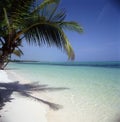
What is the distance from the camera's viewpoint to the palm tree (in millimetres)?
3840

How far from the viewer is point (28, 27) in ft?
13.0

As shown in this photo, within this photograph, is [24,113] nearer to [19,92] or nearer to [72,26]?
[72,26]

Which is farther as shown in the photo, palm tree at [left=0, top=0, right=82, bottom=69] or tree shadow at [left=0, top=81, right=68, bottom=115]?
tree shadow at [left=0, top=81, right=68, bottom=115]

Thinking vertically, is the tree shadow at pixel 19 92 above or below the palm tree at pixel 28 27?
below

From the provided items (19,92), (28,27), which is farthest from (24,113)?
(19,92)

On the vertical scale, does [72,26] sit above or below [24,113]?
above

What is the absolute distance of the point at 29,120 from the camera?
363 cm

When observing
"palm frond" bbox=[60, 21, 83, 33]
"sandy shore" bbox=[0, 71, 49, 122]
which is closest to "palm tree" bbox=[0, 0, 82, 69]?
"palm frond" bbox=[60, 21, 83, 33]

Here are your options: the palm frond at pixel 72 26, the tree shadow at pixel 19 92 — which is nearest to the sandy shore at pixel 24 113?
the tree shadow at pixel 19 92

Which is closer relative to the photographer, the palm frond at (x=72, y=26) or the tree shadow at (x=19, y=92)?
the palm frond at (x=72, y=26)

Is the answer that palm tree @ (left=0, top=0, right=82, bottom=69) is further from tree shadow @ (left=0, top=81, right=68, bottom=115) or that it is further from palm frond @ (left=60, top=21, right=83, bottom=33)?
tree shadow @ (left=0, top=81, right=68, bottom=115)

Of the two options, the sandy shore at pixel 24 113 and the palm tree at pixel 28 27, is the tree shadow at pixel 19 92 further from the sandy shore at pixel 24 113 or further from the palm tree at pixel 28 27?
the palm tree at pixel 28 27

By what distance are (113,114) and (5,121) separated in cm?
221

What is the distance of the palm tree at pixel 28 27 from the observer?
3.84 meters
